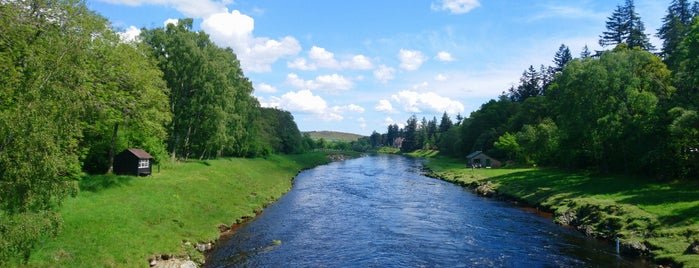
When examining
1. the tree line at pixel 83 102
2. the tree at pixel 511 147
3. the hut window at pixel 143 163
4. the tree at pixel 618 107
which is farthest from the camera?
the tree at pixel 511 147

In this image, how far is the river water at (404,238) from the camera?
26328mm

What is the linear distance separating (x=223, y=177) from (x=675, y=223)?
4364 centimetres

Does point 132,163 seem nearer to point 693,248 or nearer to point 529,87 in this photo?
point 693,248

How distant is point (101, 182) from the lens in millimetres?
33344

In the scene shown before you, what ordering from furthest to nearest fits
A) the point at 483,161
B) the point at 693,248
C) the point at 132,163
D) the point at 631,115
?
the point at 483,161, the point at 631,115, the point at 132,163, the point at 693,248

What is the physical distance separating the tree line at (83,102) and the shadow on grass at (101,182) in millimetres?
893

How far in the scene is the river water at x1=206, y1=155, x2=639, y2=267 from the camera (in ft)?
86.4

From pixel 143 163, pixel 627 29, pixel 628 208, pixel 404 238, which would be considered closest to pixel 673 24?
pixel 627 29

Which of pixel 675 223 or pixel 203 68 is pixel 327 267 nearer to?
pixel 675 223

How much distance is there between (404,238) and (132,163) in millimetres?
26660

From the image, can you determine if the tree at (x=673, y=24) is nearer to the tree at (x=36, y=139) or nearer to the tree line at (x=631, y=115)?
the tree line at (x=631, y=115)

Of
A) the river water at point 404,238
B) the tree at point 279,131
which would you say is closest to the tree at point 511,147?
the river water at point 404,238

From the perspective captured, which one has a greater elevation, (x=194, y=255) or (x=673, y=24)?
(x=673, y=24)

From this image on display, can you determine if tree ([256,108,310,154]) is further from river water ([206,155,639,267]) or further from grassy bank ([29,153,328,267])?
river water ([206,155,639,267])
